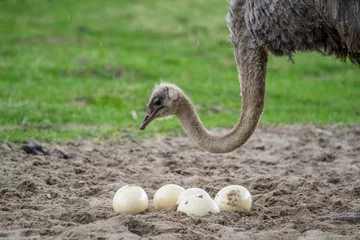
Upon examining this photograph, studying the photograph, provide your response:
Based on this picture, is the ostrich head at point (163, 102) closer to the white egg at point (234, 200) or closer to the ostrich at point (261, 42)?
the ostrich at point (261, 42)

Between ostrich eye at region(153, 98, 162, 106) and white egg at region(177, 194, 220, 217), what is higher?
ostrich eye at region(153, 98, 162, 106)

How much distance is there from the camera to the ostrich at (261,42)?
6223mm

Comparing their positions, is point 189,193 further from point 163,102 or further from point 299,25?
point 299,25

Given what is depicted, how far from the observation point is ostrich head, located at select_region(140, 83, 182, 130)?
22.9 feet

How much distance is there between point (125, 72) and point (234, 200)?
8582 mm

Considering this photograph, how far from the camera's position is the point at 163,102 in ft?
22.9

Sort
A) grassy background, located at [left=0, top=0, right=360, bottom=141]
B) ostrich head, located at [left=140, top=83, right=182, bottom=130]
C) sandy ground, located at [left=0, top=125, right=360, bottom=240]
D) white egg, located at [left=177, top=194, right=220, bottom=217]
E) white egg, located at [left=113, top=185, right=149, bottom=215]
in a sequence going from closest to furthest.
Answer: sandy ground, located at [left=0, top=125, right=360, bottom=240]
white egg, located at [left=177, top=194, right=220, bottom=217]
white egg, located at [left=113, top=185, right=149, bottom=215]
ostrich head, located at [left=140, top=83, right=182, bottom=130]
grassy background, located at [left=0, top=0, right=360, bottom=141]

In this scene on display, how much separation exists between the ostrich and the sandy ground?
2.63ft

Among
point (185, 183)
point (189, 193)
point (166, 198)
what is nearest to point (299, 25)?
point (189, 193)

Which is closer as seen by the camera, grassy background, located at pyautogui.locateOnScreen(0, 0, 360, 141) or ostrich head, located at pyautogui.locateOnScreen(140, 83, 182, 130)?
ostrich head, located at pyautogui.locateOnScreen(140, 83, 182, 130)

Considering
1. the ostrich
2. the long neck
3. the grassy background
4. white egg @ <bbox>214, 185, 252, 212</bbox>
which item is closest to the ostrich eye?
the ostrich

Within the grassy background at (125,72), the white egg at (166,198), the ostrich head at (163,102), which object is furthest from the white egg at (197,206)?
the grassy background at (125,72)

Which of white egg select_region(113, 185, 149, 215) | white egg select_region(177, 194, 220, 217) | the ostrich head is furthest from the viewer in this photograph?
the ostrich head

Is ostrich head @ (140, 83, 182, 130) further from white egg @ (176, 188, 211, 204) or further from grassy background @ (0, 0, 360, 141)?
grassy background @ (0, 0, 360, 141)
